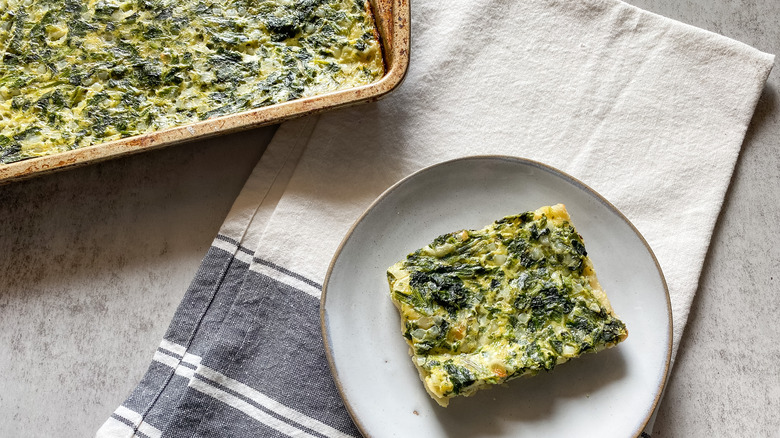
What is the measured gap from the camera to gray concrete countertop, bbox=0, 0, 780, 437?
298 centimetres

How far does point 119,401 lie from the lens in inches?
119

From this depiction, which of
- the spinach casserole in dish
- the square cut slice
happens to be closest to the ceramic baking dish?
the spinach casserole in dish

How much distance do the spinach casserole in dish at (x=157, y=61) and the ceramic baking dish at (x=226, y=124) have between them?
0.13m

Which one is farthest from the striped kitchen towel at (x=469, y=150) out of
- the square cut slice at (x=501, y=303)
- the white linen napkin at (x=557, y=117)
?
the square cut slice at (x=501, y=303)

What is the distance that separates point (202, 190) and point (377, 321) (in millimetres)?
1027

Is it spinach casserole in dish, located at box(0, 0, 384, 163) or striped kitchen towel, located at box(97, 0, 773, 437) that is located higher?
spinach casserole in dish, located at box(0, 0, 384, 163)

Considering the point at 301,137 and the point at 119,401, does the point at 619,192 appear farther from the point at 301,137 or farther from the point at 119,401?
the point at 119,401

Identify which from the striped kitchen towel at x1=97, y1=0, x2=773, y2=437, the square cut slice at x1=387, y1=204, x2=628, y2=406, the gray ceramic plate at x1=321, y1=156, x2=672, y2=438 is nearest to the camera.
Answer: the square cut slice at x1=387, y1=204, x2=628, y2=406

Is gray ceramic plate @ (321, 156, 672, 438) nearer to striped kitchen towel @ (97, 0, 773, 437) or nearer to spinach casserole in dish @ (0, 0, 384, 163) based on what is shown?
striped kitchen towel @ (97, 0, 773, 437)

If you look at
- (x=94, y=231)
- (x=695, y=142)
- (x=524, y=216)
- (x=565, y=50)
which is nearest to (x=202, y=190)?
(x=94, y=231)

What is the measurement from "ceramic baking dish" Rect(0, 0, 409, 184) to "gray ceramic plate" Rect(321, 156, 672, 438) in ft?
1.33

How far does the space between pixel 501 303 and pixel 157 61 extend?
68.2 inches

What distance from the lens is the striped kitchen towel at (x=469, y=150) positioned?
2918 mm

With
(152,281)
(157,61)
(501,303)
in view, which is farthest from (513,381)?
(157,61)
